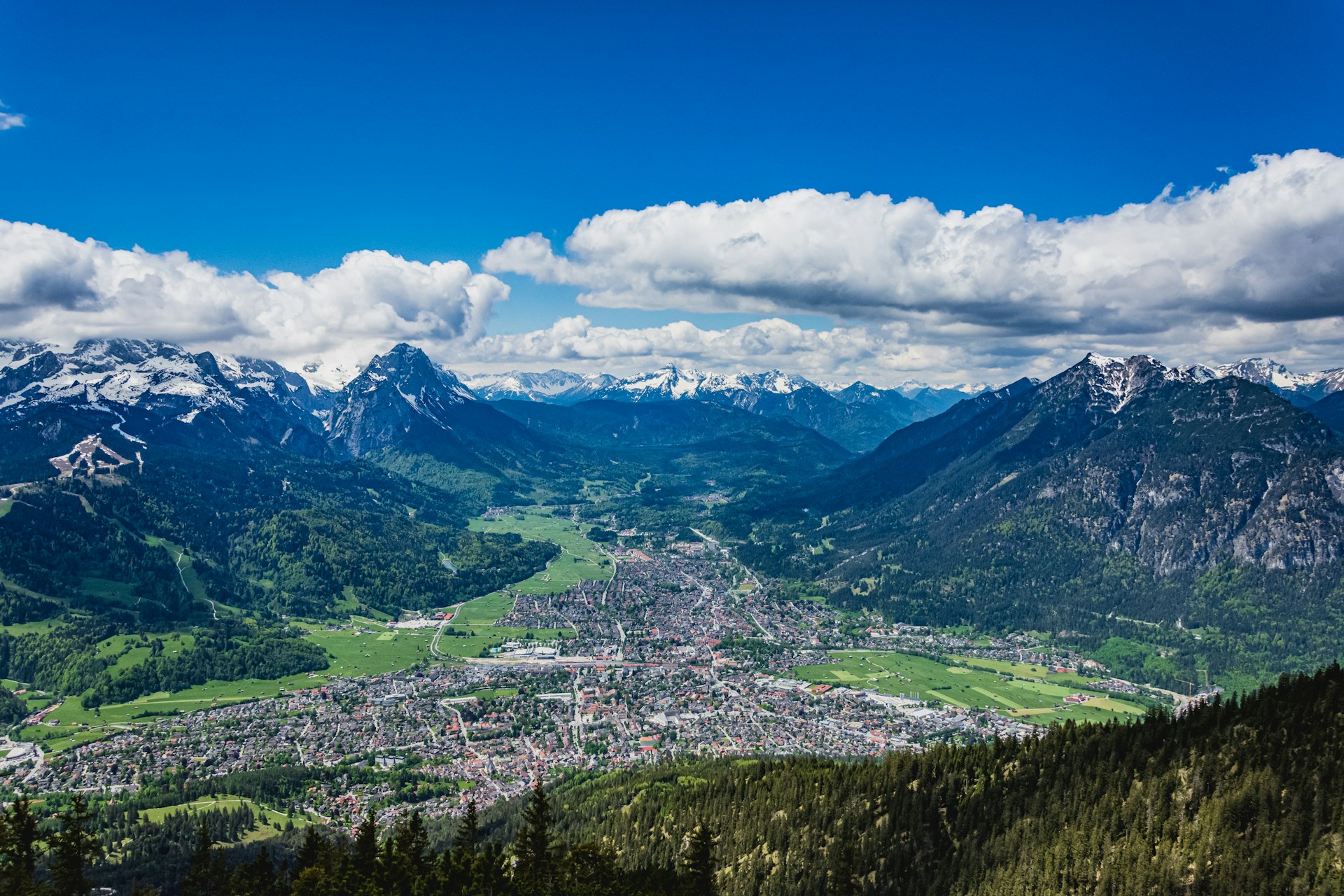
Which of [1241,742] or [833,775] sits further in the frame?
[833,775]

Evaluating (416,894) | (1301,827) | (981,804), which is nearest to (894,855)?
(981,804)

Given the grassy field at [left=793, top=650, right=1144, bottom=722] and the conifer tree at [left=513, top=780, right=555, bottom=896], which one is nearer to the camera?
the conifer tree at [left=513, top=780, right=555, bottom=896]

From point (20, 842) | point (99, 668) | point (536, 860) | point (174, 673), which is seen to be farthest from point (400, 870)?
point (99, 668)

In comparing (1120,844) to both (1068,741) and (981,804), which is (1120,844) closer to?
(981,804)

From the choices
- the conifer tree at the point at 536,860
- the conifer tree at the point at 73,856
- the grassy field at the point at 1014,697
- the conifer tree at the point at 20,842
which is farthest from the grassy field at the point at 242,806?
the grassy field at the point at 1014,697

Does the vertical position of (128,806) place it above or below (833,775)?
below

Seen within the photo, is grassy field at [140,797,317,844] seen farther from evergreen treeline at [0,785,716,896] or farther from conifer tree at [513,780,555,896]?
conifer tree at [513,780,555,896]

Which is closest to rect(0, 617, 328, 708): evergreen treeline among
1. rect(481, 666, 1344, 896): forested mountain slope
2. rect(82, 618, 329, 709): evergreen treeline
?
rect(82, 618, 329, 709): evergreen treeline

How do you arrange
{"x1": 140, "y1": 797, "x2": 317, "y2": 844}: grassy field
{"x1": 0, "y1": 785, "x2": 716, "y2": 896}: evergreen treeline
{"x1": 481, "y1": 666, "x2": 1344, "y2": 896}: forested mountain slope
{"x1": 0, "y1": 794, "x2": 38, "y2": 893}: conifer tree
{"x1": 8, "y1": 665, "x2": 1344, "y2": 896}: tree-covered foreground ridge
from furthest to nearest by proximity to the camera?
{"x1": 140, "y1": 797, "x2": 317, "y2": 844}: grassy field
{"x1": 481, "y1": 666, "x2": 1344, "y2": 896}: forested mountain slope
{"x1": 8, "y1": 665, "x2": 1344, "y2": 896}: tree-covered foreground ridge
{"x1": 0, "y1": 785, "x2": 716, "y2": 896}: evergreen treeline
{"x1": 0, "y1": 794, "x2": 38, "y2": 893}: conifer tree
